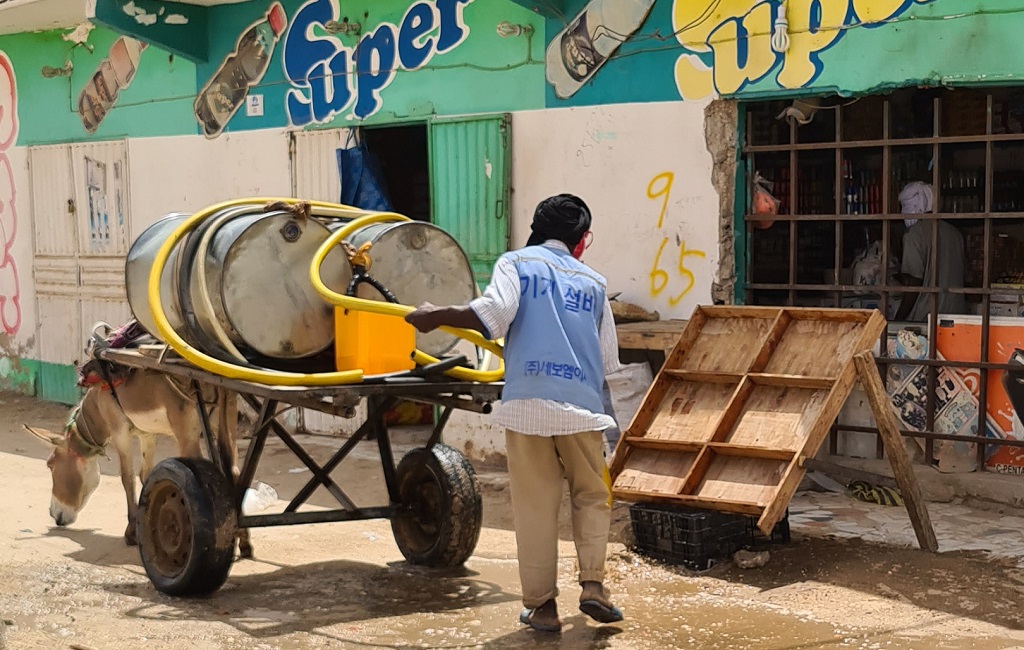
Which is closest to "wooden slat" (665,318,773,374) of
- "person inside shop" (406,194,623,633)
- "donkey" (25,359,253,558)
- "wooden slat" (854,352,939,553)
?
"wooden slat" (854,352,939,553)

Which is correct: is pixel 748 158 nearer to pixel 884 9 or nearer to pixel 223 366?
pixel 884 9

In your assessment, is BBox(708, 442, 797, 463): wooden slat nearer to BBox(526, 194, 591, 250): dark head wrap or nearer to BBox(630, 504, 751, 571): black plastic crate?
BBox(630, 504, 751, 571): black plastic crate

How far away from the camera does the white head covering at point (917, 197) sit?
24.3 ft

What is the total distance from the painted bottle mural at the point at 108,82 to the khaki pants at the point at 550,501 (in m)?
7.98

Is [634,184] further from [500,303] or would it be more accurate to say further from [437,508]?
[500,303]

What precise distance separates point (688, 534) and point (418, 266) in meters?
1.79

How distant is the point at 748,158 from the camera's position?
7.45 m

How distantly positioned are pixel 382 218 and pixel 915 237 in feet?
11.3

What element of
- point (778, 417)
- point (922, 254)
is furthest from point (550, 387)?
point (922, 254)

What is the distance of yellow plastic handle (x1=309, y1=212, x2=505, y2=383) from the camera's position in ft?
17.0

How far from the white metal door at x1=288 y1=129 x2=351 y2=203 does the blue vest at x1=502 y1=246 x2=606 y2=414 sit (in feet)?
16.7

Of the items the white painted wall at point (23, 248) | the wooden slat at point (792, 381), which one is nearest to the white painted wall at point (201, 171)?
the white painted wall at point (23, 248)

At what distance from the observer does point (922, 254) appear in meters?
7.46

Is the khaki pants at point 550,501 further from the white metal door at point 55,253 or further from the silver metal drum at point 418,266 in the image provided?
the white metal door at point 55,253
